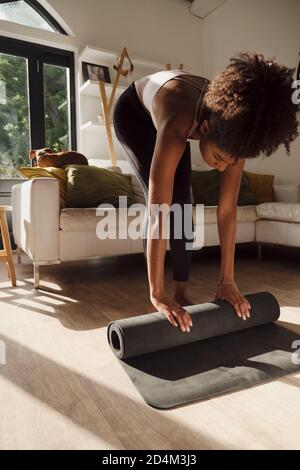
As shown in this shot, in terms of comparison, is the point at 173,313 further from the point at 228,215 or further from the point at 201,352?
the point at 228,215

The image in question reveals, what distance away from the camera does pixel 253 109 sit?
31.5 inches

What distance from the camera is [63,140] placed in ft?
12.2

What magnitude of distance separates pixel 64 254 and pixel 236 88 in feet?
4.50

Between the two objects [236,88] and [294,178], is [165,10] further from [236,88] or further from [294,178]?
[236,88]

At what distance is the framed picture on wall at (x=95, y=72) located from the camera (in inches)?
142

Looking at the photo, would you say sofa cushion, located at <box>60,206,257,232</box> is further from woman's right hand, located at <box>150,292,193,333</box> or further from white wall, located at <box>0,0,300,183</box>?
white wall, located at <box>0,0,300,183</box>

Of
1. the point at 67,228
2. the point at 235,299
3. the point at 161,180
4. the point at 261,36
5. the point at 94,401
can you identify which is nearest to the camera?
the point at 94,401

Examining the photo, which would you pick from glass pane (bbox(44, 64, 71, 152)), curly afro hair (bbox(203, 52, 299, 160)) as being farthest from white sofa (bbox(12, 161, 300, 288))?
Answer: glass pane (bbox(44, 64, 71, 152))

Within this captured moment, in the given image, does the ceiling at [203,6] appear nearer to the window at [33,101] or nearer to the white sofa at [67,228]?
the window at [33,101]

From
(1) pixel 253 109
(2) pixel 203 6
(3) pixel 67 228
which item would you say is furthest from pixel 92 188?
(2) pixel 203 6

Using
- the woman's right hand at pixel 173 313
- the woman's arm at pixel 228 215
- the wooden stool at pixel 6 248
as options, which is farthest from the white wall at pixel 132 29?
the woman's right hand at pixel 173 313

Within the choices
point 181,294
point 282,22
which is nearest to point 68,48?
point 282,22

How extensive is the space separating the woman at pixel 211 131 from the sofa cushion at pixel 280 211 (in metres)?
1.30

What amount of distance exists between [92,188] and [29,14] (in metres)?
2.46
